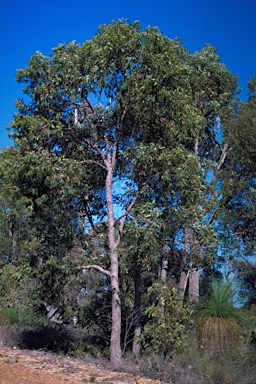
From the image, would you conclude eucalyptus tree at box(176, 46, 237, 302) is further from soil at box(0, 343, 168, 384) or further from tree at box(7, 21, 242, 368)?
soil at box(0, 343, 168, 384)

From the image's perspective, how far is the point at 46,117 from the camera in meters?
11.2

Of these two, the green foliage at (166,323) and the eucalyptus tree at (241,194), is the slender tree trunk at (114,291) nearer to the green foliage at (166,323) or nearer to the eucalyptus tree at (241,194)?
the green foliage at (166,323)

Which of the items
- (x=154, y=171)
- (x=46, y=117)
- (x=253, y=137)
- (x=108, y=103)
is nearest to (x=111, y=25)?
(x=108, y=103)

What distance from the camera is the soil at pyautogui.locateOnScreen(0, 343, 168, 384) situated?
763 cm

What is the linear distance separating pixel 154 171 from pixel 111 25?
3.62 metres

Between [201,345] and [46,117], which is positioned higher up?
[46,117]

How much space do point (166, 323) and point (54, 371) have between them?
2367 millimetres

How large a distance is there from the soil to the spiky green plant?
2.16 meters

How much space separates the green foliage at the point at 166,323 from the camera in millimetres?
9531

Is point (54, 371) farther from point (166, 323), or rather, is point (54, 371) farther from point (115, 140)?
point (115, 140)

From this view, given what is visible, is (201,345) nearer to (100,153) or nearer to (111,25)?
(100,153)

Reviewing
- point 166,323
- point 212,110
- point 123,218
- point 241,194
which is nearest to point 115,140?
point 123,218

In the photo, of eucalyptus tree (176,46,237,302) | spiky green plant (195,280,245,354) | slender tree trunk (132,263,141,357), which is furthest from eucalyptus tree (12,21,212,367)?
eucalyptus tree (176,46,237,302)

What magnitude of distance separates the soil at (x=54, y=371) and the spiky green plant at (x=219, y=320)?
7.09 feet
